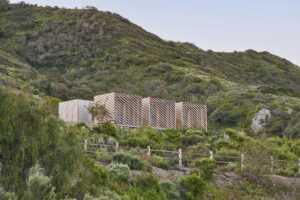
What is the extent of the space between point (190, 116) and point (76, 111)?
29.8 ft

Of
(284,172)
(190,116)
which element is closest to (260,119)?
(190,116)

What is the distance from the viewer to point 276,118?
4050cm

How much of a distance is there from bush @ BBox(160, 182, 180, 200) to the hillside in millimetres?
21047

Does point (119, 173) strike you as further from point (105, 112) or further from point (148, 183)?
point (105, 112)

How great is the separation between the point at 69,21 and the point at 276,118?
44.5 metres

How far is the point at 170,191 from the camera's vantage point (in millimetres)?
13180

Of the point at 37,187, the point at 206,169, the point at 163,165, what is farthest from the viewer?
the point at 163,165

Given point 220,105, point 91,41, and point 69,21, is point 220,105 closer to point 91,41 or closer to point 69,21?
point 91,41

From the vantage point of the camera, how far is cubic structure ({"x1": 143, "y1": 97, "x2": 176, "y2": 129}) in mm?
29625

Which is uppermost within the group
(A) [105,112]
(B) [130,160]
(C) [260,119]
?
(A) [105,112]

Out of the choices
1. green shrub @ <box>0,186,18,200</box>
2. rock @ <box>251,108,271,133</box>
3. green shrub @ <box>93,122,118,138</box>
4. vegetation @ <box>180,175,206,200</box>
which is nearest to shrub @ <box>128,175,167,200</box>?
vegetation @ <box>180,175,206,200</box>

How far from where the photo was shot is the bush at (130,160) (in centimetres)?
1506

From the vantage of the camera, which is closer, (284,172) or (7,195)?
(7,195)

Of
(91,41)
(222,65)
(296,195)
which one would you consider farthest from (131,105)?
(222,65)
